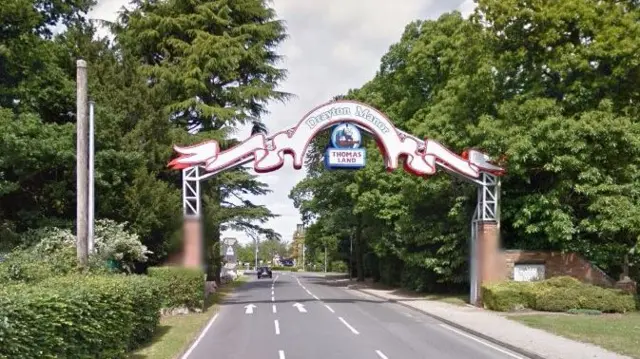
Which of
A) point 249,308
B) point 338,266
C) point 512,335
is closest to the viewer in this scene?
point 512,335

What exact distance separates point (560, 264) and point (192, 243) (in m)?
15.1

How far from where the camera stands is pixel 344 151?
27.7 metres

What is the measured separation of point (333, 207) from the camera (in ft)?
202

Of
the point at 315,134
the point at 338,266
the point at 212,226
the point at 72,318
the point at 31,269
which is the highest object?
the point at 315,134

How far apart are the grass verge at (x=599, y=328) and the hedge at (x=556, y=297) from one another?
0.96 m

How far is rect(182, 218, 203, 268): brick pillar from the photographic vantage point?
25.5 m

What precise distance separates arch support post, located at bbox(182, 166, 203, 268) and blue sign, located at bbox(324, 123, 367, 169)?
5298mm

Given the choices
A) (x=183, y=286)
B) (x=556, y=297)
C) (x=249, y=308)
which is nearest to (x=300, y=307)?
(x=249, y=308)

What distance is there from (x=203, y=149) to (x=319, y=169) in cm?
3255

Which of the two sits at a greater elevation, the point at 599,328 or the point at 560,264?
the point at 560,264

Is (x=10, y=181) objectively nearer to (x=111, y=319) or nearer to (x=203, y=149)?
(x=203, y=149)

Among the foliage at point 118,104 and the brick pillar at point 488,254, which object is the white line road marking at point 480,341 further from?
the foliage at point 118,104

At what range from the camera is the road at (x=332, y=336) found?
595 inches

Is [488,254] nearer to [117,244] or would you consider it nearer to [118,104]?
[117,244]
